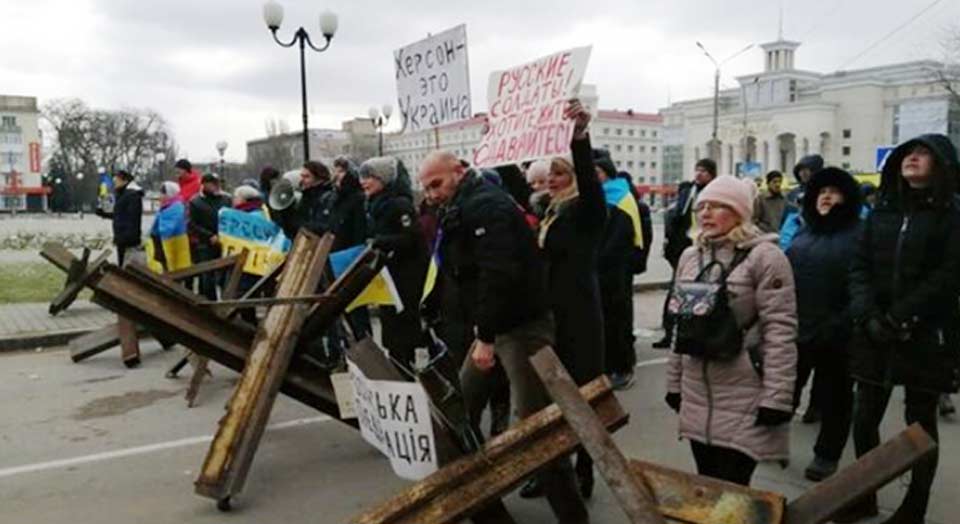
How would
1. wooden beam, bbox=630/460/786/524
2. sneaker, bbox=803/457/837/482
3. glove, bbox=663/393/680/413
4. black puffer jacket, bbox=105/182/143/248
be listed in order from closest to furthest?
wooden beam, bbox=630/460/786/524
glove, bbox=663/393/680/413
sneaker, bbox=803/457/837/482
black puffer jacket, bbox=105/182/143/248

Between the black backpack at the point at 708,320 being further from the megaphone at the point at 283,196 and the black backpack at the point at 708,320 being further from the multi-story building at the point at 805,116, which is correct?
the multi-story building at the point at 805,116

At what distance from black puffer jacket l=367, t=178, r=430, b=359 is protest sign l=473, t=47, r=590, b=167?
3.46 ft

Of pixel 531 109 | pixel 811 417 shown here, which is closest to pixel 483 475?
pixel 531 109

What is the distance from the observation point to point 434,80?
23.0ft

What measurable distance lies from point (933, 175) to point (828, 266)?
3.93ft

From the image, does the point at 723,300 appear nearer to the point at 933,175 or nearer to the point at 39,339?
the point at 933,175

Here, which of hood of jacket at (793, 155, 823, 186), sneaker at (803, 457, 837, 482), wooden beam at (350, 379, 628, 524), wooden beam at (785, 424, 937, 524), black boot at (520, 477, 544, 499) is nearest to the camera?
wooden beam at (785, 424, 937, 524)

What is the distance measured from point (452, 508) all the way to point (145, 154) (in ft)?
313

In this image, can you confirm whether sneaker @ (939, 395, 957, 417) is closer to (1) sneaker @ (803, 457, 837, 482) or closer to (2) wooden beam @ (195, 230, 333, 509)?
(1) sneaker @ (803, 457, 837, 482)

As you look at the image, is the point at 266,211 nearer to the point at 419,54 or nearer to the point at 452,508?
the point at 419,54

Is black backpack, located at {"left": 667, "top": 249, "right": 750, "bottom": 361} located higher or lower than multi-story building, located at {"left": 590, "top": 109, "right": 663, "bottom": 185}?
lower

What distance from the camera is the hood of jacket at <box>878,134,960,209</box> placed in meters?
3.78

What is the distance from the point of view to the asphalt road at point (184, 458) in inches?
176

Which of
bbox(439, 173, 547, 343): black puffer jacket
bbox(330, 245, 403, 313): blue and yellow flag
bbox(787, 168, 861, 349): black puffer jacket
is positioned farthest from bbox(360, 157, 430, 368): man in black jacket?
bbox(787, 168, 861, 349): black puffer jacket
